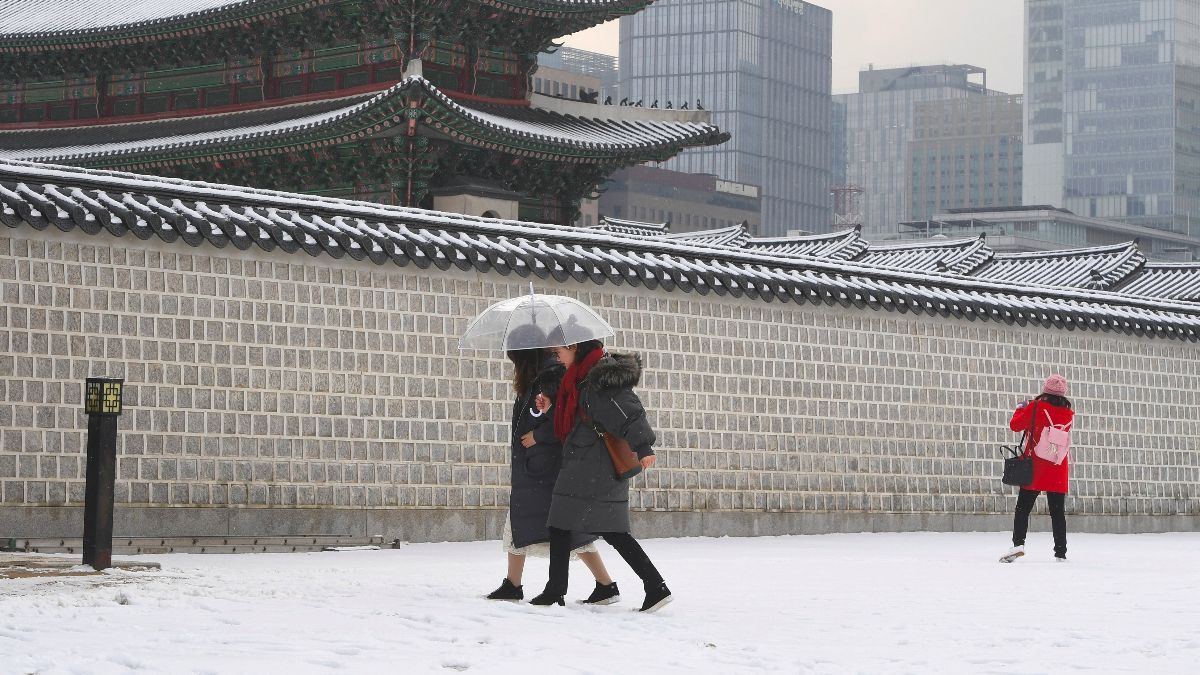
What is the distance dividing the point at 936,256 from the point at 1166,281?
4779 mm

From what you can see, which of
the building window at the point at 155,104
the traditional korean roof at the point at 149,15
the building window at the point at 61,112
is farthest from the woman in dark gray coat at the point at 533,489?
the building window at the point at 61,112

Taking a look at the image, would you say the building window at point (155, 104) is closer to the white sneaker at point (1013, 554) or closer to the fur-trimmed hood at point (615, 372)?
the white sneaker at point (1013, 554)

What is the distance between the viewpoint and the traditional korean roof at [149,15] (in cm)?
2903

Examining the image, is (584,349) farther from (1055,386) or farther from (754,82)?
(754,82)

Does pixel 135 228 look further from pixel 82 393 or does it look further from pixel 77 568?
pixel 77 568

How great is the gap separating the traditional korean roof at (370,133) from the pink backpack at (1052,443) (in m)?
12.3

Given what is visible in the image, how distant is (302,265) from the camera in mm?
16516

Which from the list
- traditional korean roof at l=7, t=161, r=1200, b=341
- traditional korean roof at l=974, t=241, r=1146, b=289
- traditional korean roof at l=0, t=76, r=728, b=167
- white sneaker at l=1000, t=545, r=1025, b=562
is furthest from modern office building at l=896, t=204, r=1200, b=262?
white sneaker at l=1000, t=545, r=1025, b=562

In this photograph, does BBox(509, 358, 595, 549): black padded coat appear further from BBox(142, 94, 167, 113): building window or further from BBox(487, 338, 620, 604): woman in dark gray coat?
BBox(142, 94, 167, 113): building window

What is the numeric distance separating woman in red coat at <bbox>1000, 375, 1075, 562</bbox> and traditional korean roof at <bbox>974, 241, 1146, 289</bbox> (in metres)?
21.6

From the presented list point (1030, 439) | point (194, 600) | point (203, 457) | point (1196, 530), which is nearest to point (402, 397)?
point (203, 457)

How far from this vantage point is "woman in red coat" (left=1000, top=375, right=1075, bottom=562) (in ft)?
51.6

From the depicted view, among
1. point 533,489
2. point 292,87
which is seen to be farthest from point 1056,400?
point 292,87

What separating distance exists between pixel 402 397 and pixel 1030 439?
5.47 meters
